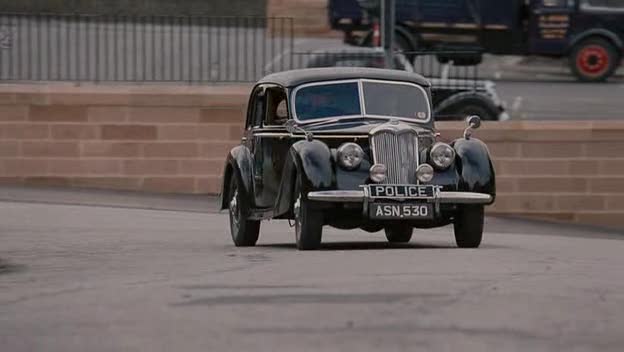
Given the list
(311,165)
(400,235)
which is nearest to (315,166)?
(311,165)

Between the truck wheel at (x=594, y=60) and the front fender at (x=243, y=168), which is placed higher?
the front fender at (x=243, y=168)

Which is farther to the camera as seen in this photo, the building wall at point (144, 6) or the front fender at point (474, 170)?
the building wall at point (144, 6)

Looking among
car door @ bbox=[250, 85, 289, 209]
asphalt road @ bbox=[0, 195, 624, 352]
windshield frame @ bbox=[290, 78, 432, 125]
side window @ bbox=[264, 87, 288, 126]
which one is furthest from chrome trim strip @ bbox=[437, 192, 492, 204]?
side window @ bbox=[264, 87, 288, 126]

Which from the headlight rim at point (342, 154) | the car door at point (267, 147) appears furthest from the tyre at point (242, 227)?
the headlight rim at point (342, 154)

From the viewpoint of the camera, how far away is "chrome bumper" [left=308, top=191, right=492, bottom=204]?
1320 centimetres

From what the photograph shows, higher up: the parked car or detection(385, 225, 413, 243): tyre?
the parked car

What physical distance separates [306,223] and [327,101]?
166cm

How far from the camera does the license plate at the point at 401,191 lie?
13344 mm

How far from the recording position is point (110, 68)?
23.2 metres

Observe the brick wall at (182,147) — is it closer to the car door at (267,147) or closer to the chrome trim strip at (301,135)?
the car door at (267,147)

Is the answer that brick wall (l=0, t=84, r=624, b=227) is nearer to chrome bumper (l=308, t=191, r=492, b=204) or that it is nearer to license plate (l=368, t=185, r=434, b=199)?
chrome bumper (l=308, t=191, r=492, b=204)

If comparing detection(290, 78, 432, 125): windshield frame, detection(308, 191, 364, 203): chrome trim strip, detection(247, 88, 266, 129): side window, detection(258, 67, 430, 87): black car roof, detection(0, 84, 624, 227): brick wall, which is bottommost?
detection(0, 84, 624, 227): brick wall

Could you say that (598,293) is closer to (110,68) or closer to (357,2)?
(110,68)

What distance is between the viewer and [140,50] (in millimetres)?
23516
